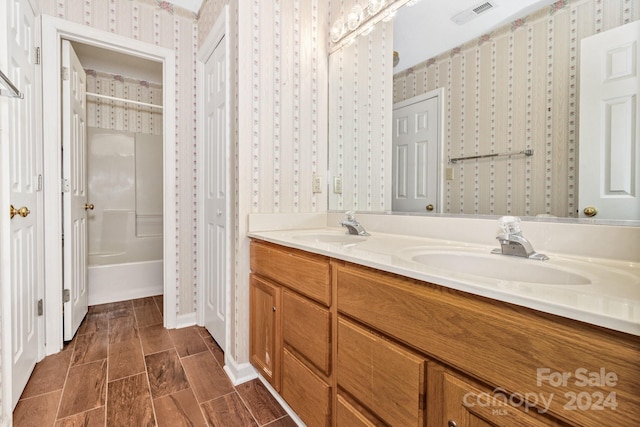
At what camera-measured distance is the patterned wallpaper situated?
3.05 metres

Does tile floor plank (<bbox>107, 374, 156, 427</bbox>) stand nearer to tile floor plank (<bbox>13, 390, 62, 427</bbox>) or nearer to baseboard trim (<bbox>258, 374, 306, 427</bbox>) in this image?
tile floor plank (<bbox>13, 390, 62, 427</bbox>)

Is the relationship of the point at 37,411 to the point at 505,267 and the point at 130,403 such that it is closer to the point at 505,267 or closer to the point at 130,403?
the point at 130,403

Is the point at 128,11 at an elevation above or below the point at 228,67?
above

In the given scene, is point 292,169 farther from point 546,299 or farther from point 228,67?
point 546,299

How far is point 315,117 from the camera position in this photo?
Result: 5.87ft

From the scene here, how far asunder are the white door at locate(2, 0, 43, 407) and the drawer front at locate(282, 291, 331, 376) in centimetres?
113

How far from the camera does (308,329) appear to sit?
3.55 feet

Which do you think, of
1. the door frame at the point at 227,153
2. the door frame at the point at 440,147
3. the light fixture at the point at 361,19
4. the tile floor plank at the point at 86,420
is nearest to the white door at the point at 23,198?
the tile floor plank at the point at 86,420

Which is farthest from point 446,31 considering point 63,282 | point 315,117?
point 63,282

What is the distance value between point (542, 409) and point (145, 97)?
398cm

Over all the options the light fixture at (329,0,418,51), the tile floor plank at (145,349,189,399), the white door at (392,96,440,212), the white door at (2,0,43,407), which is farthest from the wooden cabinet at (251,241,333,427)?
the light fixture at (329,0,418,51)

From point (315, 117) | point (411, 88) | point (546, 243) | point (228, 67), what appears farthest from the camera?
point (315, 117)

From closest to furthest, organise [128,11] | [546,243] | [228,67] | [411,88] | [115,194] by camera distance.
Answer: [546,243] < [411,88] < [228,67] < [128,11] < [115,194]

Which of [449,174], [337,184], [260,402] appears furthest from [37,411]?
[449,174]
